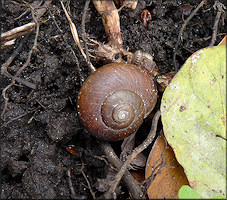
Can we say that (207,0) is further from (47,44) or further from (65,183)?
(65,183)

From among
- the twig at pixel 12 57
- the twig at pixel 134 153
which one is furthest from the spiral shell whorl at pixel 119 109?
the twig at pixel 12 57

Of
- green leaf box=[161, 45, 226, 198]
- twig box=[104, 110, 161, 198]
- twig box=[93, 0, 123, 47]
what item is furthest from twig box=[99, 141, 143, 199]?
twig box=[93, 0, 123, 47]

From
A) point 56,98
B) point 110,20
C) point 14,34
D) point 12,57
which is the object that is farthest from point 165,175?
point 14,34

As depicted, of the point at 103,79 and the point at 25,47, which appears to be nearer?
the point at 103,79

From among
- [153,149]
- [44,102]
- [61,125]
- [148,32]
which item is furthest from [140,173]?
[148,32]

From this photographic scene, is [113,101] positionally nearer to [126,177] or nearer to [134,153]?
[134,153]

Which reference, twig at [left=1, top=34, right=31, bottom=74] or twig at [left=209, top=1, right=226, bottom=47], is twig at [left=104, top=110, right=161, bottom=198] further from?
twig at [left=1, top=34, right=31, bottom=74]

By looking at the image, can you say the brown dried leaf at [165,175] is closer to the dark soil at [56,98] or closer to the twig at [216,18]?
the dark soil at [56,98]
